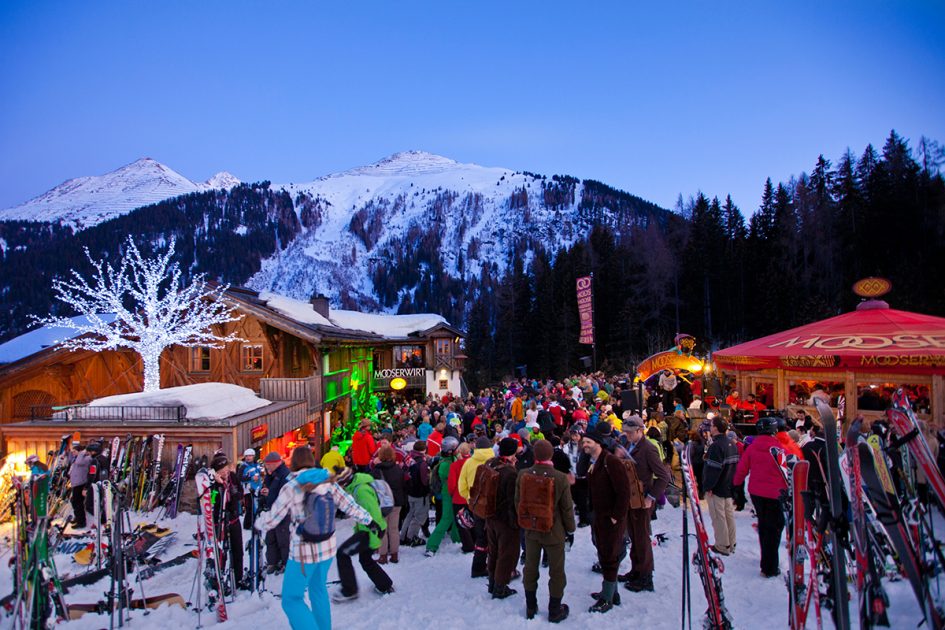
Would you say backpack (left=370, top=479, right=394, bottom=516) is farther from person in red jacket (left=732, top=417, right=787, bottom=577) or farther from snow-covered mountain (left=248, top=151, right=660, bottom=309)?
snow-covered mountain (left=248, top=151, right=660, bottom=309)

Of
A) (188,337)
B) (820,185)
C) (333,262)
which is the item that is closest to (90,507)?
(188,337)

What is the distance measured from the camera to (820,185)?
47.3 metres

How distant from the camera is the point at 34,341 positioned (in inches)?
773

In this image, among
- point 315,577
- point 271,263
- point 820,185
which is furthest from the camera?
point 271,263

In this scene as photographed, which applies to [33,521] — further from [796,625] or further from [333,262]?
[333,262]

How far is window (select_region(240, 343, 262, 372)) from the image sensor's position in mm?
19078

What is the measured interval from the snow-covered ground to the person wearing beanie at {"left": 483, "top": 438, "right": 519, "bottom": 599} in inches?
6.8

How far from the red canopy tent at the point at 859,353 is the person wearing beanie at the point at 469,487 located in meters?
11.4

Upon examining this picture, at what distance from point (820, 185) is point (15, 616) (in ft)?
189

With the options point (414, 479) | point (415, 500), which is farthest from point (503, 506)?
point (415, 500)

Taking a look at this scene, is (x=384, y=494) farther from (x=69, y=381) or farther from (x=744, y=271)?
(x=744, y=271)

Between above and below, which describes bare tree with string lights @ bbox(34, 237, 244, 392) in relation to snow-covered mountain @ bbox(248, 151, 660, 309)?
below

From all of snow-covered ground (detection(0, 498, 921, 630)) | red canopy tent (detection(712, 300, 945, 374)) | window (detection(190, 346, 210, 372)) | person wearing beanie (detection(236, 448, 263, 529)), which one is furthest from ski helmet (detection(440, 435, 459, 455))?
window (detection(190, 346, 210, 372))

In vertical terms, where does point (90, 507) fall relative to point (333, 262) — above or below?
below
